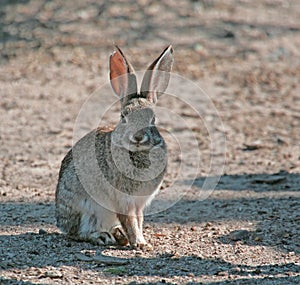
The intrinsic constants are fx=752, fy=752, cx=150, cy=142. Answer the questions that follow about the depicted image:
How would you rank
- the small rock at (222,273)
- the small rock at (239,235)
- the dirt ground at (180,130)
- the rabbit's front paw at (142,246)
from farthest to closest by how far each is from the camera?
the small rock at (239,235) < the rabbit's front paw at (142,246) < the dirt ground at (180,130) < the small rock at (222,273)

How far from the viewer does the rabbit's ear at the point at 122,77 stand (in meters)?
6.29

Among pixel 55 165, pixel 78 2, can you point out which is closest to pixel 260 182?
pixel 55 165

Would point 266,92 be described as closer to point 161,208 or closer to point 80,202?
point 161,208

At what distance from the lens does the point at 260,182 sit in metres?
8.35

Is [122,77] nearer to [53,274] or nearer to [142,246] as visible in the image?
[142,246]

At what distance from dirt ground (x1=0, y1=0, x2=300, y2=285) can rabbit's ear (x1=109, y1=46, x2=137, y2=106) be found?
128 centimetres

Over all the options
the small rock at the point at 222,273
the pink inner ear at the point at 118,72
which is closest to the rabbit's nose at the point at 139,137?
the pink inner ear at the point at 118,72

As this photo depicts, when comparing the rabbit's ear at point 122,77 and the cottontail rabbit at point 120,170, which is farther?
the rabbit's ear at point 122,77

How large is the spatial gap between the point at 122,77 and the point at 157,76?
30cm

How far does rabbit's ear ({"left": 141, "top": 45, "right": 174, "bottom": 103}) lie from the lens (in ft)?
20.7

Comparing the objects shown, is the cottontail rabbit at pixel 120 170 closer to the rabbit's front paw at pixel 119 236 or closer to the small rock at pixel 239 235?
the rabbit's front paw at pixel 119 236

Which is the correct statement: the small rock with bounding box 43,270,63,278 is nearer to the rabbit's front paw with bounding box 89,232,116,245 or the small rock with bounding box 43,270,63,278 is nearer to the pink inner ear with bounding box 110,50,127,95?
the rabbit's front paw with bounding box 89,232,116,245

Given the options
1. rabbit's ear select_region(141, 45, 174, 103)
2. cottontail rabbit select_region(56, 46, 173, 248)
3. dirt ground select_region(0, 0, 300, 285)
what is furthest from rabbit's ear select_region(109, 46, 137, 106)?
dirt ground select_region(0, 0, 300, 285)

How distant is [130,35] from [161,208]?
7.33m
